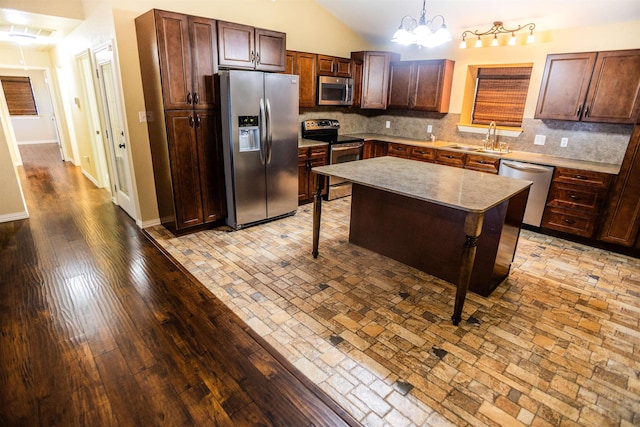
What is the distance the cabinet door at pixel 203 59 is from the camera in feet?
10.9

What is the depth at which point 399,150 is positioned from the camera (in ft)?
17.1

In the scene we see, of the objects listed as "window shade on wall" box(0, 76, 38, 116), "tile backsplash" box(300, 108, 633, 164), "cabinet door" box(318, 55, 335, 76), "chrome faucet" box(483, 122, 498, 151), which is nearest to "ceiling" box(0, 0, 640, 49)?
"cabinet door" box(318, 55, 335, 76)

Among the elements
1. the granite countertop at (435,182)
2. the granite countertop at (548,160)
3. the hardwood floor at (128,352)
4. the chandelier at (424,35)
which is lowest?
the hardwood floor at (128,352)

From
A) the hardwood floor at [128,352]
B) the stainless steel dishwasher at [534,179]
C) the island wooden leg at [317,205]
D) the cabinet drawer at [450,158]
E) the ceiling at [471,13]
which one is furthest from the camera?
the cabinet drawer at [450,158]

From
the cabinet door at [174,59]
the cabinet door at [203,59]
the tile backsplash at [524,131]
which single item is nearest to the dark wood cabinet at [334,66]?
the tile backsplash at [524,131]

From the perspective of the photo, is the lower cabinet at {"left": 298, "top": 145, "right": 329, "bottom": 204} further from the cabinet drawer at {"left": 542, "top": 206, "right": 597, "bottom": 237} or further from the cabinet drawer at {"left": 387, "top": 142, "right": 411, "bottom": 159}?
Result: the cabinet drawer at {"left": 542, "top": 206, "right": 597, "bottom": 237}

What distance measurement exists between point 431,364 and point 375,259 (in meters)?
1.39

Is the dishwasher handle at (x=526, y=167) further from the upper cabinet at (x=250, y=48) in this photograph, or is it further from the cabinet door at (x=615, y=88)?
the upper cabinet at (x=250, y=48)

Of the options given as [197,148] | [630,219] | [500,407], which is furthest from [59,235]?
[630,219]

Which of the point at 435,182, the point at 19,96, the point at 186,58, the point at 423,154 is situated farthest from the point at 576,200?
the point at 19,96

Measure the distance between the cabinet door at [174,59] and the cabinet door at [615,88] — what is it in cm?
423

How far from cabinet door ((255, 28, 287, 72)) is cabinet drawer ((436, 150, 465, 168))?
243cm

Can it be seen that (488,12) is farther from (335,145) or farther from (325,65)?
(335,145)

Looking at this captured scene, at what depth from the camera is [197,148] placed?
11.9 ft
